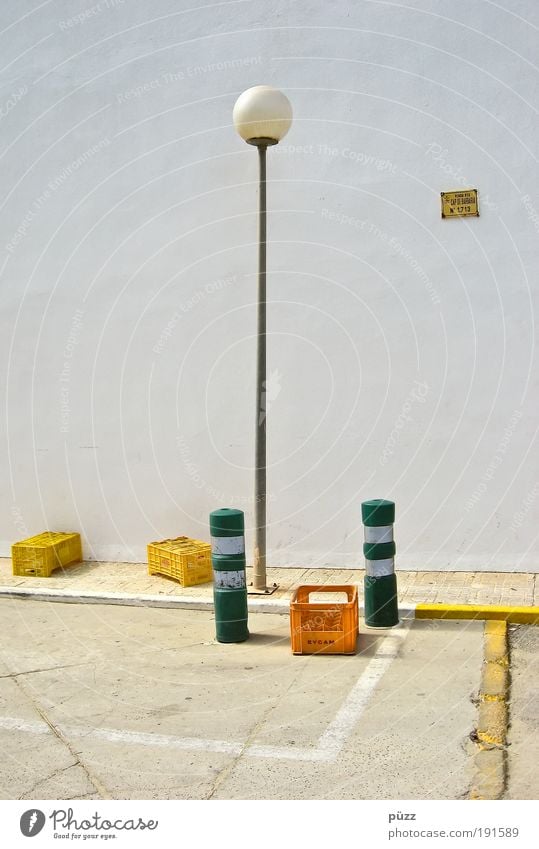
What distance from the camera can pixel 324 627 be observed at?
6.20 m

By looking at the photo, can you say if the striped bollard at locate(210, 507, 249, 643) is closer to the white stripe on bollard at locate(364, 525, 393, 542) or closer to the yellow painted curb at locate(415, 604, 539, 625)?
the white stripe on bollard at locate(364, 525, 393, 542)

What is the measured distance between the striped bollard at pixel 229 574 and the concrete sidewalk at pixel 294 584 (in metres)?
0.96

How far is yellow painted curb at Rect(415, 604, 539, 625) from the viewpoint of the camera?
265 inches

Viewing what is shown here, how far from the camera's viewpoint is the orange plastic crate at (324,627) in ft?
20.2

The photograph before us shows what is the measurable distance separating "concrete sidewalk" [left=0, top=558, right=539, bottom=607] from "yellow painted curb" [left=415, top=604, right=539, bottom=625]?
0.68 feet

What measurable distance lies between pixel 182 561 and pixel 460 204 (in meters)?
4.04

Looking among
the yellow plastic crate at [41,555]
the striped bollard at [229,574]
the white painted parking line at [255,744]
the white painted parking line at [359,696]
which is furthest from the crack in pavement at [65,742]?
the yellow plastic crate at [41,555]

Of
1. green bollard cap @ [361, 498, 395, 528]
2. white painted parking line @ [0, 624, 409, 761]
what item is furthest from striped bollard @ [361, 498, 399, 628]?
white painted parking line @ [0, 624, 409, 761]

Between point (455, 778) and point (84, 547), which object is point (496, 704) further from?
point (84, 547)

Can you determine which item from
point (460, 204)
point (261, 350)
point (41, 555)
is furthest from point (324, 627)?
point (460, 204)

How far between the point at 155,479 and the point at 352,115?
4.03 metres

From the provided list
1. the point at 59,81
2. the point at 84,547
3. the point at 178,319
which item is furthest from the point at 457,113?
the point at 84,547

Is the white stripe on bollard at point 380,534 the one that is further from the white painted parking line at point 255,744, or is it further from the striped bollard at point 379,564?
the white painted parking line at point 255,744

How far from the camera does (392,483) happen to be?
8.53 m
